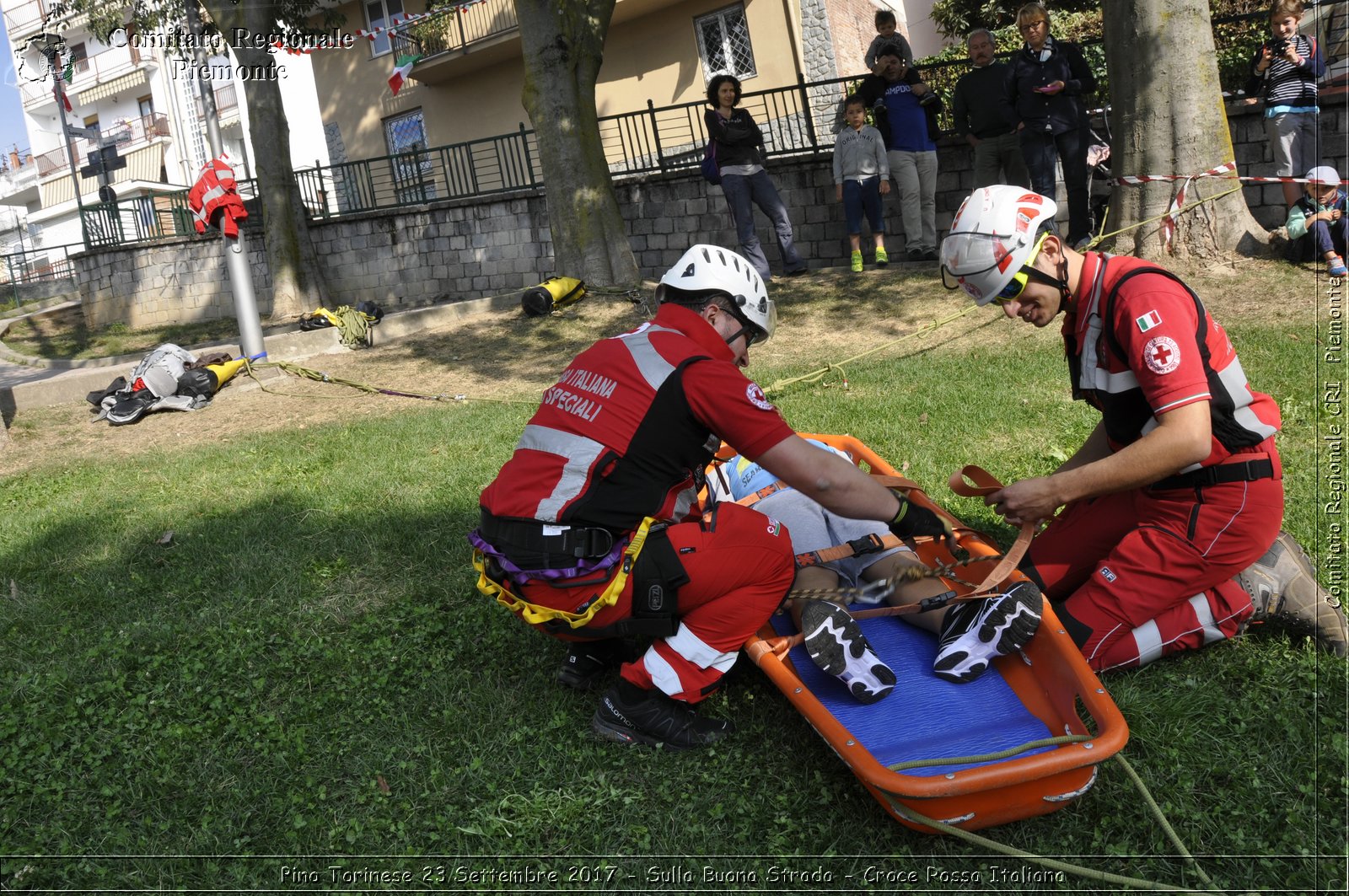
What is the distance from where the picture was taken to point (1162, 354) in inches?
127

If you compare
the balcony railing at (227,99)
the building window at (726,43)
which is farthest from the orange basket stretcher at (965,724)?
the balcony railing at (227,99)

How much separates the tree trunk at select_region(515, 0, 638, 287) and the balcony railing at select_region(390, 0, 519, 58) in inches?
446

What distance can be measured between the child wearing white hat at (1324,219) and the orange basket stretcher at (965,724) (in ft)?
21.1


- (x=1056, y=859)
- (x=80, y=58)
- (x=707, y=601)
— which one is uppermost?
(x=80, y=58)

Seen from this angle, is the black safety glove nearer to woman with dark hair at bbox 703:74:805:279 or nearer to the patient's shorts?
the patient's shorts

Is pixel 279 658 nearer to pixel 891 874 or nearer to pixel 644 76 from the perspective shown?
pixel 891 874

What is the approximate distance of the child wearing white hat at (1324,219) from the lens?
8.41 metres

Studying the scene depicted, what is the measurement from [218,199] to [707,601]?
10.3m

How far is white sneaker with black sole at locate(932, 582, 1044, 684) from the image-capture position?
10.9 feet

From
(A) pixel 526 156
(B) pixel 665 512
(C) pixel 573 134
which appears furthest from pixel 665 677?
(A) pixel 526 156

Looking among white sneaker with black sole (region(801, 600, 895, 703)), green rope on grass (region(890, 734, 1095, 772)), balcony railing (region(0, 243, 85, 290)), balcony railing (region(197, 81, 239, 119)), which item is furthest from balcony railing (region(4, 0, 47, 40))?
green rope on grass (region(890, 734, 1095, 772))

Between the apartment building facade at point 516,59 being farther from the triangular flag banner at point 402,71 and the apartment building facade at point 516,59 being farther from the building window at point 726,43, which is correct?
the triangular flag banner at point 402,71

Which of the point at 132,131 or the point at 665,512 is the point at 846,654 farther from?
the point at 132,131

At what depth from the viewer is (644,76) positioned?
74.0 feet
